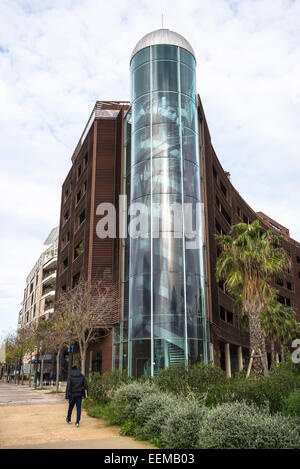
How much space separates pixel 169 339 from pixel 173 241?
5857 mm

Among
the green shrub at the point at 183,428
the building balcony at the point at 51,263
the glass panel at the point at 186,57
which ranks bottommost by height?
the green shrub at the point at 183,428

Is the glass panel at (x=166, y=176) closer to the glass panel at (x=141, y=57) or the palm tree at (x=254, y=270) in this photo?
the palm tree at (x=254, y=270)

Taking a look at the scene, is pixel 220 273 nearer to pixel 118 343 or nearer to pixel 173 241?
pixel 173 241

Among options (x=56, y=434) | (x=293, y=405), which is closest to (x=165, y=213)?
(x=56, y=434)

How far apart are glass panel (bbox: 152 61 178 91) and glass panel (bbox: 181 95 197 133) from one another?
42.5 inches

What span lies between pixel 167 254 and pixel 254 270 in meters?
5.61

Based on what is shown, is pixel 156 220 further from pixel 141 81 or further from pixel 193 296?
pixel 141 81

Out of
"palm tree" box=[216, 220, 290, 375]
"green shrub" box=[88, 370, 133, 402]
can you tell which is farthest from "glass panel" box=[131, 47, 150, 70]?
"green shrub" box=[88, 370, 133, 402]

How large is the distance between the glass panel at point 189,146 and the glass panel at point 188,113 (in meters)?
0.46

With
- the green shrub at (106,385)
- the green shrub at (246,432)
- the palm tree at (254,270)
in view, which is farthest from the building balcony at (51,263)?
the green shrub at (246,432)

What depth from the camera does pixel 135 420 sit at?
10.9 metres

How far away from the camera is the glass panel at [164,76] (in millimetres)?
30047
